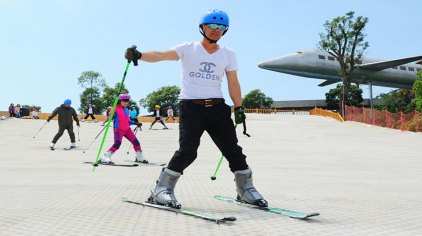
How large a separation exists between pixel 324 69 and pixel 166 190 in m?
52.7

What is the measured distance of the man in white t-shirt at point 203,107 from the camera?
13.0 ft

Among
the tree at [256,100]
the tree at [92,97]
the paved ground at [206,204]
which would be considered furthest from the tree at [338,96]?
the paved ground at [206,204]

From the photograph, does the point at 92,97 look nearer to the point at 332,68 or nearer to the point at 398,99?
the point at 332,68

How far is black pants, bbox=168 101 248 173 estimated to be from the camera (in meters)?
3.95

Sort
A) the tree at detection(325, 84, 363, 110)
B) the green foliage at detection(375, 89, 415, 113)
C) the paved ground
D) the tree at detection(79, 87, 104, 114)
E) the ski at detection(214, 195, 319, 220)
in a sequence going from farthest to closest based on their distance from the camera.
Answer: the tree at detection(79, 87, 104, 114)
the tree at detection(325, 84, 363, 110)
the green foliage at detection(375, 89, 415, 113)
the ski at detection(214, 195, 319, 220)
the paved ground

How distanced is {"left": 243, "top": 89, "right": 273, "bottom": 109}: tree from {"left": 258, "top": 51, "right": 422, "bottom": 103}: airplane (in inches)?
1407

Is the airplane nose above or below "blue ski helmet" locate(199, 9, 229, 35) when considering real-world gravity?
above

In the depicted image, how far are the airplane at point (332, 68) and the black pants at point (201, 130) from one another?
50333mm

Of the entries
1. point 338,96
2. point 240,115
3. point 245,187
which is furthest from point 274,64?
point 245,187

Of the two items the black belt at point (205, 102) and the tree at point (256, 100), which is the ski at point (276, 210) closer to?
the black belt at point (205, 102)

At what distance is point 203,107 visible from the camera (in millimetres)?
4004

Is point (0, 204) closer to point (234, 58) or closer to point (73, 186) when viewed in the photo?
point (73, 186)

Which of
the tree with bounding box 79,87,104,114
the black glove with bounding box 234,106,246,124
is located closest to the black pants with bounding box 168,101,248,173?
the black glove with bounding box 234,106,246,124

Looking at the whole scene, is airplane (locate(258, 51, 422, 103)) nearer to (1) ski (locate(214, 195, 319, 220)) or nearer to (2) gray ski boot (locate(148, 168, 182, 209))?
(1) ski (locate(214, 195, 319, 220))
